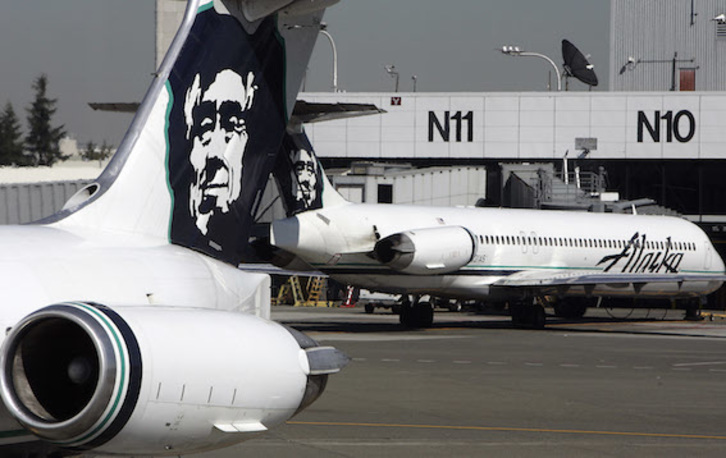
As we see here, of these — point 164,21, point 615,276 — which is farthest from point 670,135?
point 164,21

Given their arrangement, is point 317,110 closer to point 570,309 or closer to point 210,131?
point 210,131

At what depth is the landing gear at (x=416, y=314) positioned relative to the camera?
3456 cm

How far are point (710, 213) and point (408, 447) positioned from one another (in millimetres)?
52197

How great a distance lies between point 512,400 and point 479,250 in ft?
53.3

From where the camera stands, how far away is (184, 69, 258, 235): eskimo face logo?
8.96m

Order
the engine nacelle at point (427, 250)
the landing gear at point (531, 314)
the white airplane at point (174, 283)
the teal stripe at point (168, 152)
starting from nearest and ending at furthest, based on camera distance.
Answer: the white airplane at point (174, 283)
the teal stripe at point (168, 152)
the engine nacelle at point (427, 250)
the landing gear at point (531, 314)

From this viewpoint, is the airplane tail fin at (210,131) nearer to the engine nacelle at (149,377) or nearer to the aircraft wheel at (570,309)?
the engine nacelle at (149,377)

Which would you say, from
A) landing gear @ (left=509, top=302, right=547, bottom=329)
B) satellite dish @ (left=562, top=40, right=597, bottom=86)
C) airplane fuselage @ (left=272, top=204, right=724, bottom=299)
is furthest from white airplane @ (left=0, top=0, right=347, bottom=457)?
satellite dish @ (left=562, top=40, right=597, bottom=86)

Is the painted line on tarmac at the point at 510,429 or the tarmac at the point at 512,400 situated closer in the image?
the tarmac at the point at 512,400

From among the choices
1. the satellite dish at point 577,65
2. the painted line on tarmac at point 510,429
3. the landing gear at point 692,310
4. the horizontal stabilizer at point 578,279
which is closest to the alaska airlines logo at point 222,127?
the painted line on tarmac at point 510,429

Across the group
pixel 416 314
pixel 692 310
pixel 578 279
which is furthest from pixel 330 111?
pixel 692 310

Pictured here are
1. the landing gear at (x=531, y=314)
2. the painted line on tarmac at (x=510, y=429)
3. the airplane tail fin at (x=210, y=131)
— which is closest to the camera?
the airplane tail fin at (x=210, y=131)

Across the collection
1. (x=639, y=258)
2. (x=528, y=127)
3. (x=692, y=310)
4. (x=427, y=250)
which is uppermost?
(x=528, y=127)

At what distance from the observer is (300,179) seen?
92.6 feet
